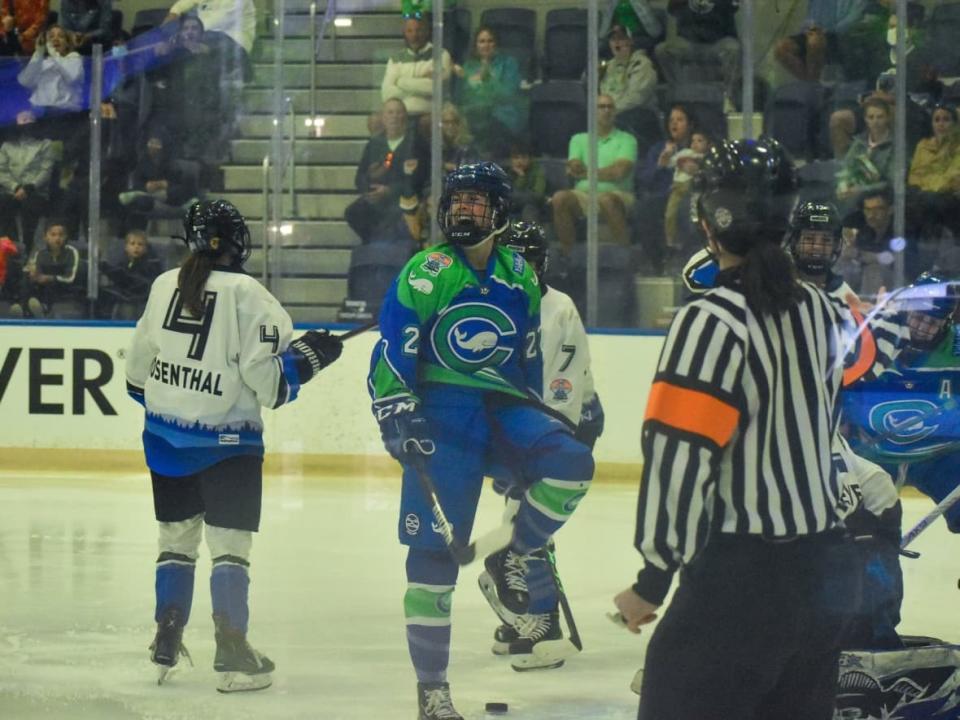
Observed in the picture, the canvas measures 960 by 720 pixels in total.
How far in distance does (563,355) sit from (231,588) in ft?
3.66

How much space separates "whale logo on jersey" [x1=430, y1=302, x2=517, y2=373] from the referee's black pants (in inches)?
59.6

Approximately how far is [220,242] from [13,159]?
5007 millimetres

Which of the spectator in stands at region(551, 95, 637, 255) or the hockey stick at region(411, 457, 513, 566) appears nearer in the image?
the hockey stick at region(411, 457, 513, 566)

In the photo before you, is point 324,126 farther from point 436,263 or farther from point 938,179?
point 436,263

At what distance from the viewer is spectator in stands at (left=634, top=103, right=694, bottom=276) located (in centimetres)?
783

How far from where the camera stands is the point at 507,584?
4.19 m

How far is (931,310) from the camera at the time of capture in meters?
3.76

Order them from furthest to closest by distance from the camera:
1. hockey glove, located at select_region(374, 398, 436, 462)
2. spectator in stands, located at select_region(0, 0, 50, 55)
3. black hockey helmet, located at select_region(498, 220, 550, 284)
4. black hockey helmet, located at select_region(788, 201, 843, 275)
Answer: spectator in stands, located at select_region(0, 0, 50, 55) < black hockey helmet, located at select_region(498, 220, 550, 284) < black hockey helmet, located at select_region(788, 201, 843, 275) < hockey glove, located at select_region(374, 398, 436, 462)

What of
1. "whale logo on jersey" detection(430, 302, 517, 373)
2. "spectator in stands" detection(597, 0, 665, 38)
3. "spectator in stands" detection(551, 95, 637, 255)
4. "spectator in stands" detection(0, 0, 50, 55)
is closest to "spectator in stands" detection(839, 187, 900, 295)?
"spectator in stands" detection(551, 95, 637, 255)

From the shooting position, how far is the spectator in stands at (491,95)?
809 centimetres

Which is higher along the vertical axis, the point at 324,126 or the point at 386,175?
the point at 324,126

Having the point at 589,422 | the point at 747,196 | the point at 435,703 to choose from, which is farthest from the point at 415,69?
the point at 747,196

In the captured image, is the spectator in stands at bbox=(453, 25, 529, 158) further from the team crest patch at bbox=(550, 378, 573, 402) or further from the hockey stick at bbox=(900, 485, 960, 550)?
the hockey stick at bbox=(900, 485, 960, 550)

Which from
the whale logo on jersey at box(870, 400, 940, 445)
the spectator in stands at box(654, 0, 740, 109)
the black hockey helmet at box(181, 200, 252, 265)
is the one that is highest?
the spectator in stands at box(654, 0, 740, 109)
